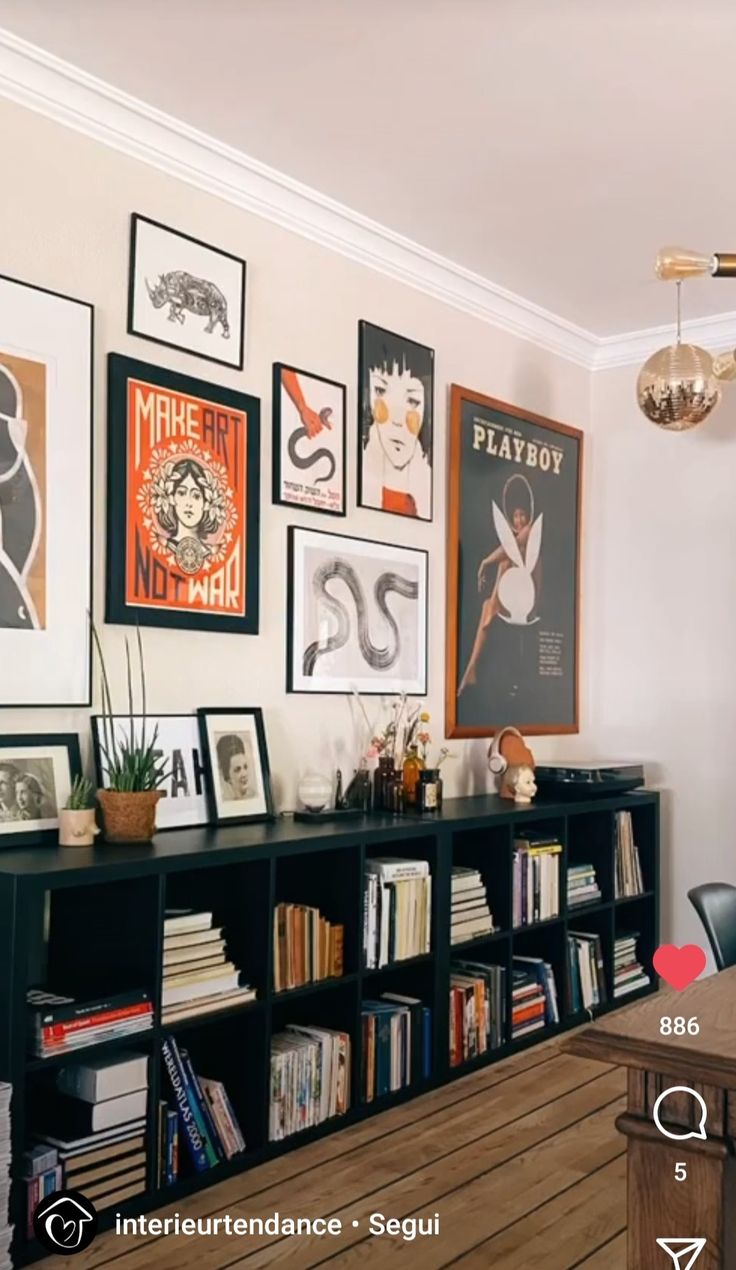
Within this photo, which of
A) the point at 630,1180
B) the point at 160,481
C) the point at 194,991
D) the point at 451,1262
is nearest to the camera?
the point at 630,1180

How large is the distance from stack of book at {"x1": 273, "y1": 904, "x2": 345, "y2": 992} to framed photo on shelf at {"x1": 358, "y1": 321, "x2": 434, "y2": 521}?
1.46 metres

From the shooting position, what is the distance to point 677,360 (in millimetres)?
3400

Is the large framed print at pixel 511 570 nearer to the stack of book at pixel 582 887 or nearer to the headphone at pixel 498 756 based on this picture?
the headphone at pixel 498 756

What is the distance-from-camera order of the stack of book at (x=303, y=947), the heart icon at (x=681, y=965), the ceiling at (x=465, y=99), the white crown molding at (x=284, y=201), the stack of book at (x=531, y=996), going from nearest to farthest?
the heart icon at (x=681, y=965)
the ceiling at (x=465, y=99)
the white crown molding at (x=284, y=201)
the stack of book at (x=303, y=947)
the stack of book at (x=531, y=996)

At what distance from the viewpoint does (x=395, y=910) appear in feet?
11.4

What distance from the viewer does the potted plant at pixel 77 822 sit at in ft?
9.41

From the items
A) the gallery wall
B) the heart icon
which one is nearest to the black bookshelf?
the gallery wall

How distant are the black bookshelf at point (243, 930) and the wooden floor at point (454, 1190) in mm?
94

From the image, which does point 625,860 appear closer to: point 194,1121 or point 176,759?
point 176,759

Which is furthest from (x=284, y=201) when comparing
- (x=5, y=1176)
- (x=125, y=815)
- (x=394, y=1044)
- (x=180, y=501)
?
(x=5, y=1176)

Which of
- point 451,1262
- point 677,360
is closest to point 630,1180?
point 451,1262

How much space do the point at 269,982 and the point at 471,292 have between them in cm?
272

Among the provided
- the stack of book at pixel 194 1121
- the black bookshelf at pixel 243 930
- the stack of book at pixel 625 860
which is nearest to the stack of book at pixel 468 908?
the black bookshelf at pixel 243 930

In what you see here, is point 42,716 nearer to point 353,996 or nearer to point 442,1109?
point 353,996
